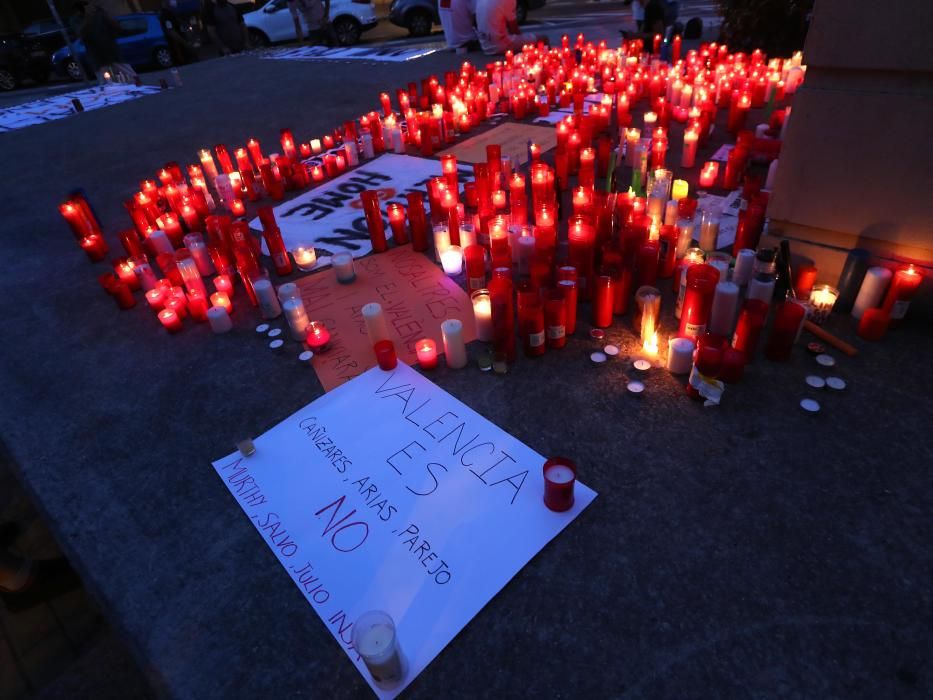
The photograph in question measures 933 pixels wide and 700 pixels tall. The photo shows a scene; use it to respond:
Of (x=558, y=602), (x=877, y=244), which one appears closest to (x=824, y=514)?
(x=558, y=602)

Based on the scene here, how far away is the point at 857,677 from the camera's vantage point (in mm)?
1373

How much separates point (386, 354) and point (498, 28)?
7930mm

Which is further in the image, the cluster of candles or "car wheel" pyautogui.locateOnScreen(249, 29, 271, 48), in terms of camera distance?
"car wheel" pyautogui.locateOnScreen(249, 29, 271, 48)

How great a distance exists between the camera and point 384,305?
118 inches

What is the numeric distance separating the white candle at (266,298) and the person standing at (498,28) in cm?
729

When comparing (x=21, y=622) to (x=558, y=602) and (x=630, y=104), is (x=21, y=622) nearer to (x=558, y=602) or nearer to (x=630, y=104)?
(x=558, y=602)

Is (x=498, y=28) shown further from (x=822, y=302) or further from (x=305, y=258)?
(x=822, y=302)

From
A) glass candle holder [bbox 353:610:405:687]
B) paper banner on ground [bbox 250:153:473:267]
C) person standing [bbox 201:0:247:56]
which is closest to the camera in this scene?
glass candle holder [bbox 353:610:405:687]

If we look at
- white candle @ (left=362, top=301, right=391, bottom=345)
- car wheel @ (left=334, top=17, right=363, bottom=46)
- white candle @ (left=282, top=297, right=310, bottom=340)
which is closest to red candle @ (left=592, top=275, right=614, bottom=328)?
white candle @ (left=362, top=301, right=391, bottom=345)

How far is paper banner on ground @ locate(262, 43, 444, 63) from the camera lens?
9.53 metres

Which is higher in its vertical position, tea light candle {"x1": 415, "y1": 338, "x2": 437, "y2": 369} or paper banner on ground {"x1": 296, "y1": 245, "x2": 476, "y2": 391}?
tea light candle {"x1": 415, "y1": 338, "x2": 437, "y2": 369}

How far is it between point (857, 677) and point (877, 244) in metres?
1.93

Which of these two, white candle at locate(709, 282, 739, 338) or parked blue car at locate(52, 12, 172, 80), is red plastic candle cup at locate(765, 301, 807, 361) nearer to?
white candle at locate(709, 282, 739, 338)

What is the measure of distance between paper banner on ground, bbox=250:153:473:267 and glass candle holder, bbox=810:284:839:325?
2583mm
